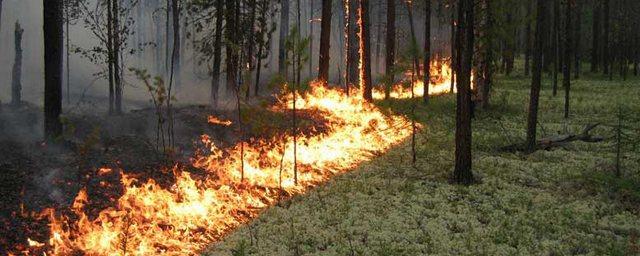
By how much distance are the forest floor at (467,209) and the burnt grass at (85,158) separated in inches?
105

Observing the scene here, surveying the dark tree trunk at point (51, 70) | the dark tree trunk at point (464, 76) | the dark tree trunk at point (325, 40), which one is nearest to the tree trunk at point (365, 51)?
the dark tree trunk at point (325, 40)

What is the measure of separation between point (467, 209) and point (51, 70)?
9604mm

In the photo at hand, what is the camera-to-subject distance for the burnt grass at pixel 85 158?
8406 millimetres

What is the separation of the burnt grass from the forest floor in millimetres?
2666

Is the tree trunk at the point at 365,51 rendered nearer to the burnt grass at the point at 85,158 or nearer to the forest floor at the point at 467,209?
the burnt grass at the point at 85,158

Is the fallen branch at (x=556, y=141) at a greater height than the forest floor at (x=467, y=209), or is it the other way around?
the fallen branch at (x=556, y=141)

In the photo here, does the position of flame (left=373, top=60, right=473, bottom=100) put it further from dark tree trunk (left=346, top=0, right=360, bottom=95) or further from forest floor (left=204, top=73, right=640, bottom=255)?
forest floor (left=204, top=73, right=640, bottom=255)

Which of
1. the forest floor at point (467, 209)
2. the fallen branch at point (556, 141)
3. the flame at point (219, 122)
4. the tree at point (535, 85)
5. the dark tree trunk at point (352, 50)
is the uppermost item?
the dark tree trunk at point (352, 50)

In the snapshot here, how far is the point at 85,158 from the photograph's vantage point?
10.9 m

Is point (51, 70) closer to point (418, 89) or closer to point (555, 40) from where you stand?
point (418, 89)

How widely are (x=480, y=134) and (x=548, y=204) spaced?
752cm

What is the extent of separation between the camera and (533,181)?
39.7 feet

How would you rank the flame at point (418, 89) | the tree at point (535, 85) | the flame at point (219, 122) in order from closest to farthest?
the tree at point (535, 85)
the flame at point (219, 122)
the flame at point (418, 89)

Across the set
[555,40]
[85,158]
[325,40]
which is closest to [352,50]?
[325,40]
